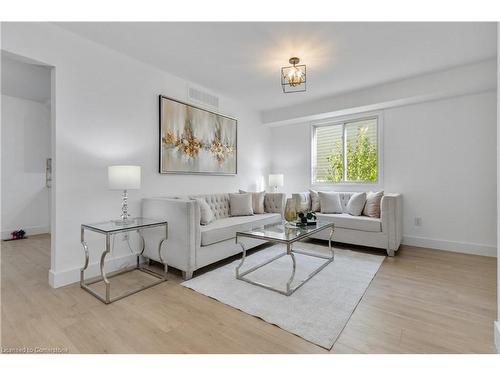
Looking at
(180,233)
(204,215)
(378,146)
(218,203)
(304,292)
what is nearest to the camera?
(304,292)

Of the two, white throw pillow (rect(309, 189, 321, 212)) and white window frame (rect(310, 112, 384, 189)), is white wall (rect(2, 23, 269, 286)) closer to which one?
white throw pillow (rect(309, 189, 321, 212))

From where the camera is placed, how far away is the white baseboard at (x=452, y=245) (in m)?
3.35

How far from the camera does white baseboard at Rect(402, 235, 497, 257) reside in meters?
3.35

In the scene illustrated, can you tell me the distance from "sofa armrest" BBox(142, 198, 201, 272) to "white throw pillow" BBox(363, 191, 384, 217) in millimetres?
2641

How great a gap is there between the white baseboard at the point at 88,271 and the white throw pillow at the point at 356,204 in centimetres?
326

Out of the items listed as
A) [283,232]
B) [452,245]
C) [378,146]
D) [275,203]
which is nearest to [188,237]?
[283,232]

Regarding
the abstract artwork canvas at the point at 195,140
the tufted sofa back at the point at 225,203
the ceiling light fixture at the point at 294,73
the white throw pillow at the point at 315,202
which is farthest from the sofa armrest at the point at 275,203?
the ceiling light fixture at the point at 294,73

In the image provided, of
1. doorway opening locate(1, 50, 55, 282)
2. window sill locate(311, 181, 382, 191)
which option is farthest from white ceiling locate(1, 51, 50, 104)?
window sill locate(311, 181, 382, 191)

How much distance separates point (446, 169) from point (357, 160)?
1.32m

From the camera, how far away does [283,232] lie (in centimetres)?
262

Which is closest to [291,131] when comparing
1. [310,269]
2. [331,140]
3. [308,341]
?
[331,140]

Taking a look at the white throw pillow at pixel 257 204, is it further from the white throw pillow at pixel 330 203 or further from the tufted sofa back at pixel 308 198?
the white throw pillow at pixel 330 203

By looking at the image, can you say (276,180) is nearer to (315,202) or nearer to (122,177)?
(315,202)
